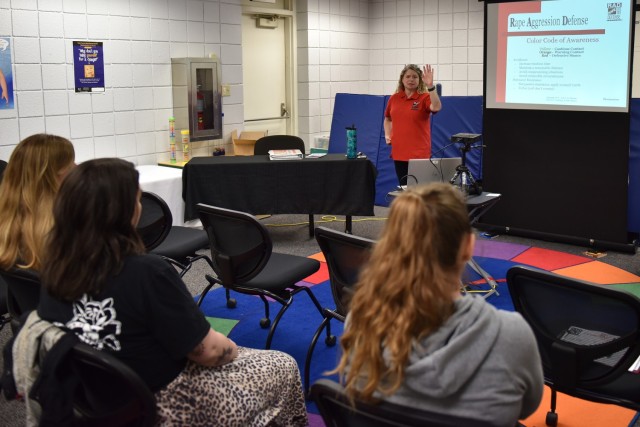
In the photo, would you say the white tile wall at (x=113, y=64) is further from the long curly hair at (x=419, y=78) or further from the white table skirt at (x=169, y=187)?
the long curly hair at (x=419, y=78)

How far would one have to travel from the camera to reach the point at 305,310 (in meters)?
4.23

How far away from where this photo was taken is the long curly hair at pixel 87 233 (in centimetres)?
186

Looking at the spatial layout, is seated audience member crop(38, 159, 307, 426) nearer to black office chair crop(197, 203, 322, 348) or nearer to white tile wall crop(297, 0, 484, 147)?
black office chair crop(197, 203, 322, 348)

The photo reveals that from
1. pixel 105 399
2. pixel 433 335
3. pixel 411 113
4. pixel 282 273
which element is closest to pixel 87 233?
pixel 105 399

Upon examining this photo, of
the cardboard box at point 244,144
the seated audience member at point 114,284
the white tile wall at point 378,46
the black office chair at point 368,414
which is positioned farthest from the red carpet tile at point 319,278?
the white tile wall at point 378,46

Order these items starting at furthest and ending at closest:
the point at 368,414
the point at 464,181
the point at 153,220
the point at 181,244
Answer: the point at 464,181 → the point at 181,244 → the point at 153,220 → the point at 368,414

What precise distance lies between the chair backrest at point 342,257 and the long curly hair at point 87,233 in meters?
1.06

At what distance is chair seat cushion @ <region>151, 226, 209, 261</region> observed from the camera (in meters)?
3.97

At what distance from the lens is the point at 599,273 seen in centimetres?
494

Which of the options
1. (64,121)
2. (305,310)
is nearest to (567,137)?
(305,310)

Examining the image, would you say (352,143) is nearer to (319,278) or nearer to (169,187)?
(319,278)

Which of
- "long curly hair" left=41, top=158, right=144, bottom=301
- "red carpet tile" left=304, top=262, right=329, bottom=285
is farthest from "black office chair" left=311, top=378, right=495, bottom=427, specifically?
"red carpet tile" left=304, top=262, right=329, bottom=285

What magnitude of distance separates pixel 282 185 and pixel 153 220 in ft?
6.20

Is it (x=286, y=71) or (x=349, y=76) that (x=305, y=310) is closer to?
(x=286, y=71)
